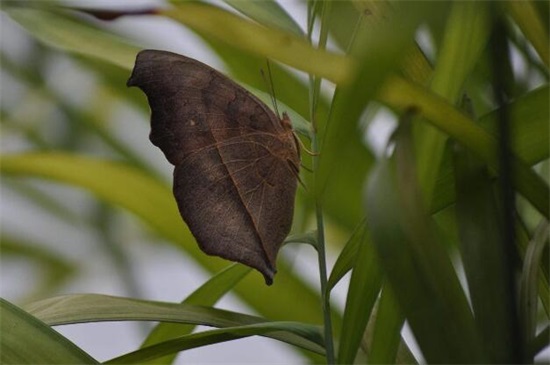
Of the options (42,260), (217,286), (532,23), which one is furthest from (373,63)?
(42,260)

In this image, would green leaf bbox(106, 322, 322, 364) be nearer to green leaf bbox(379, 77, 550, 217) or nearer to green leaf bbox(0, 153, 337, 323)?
green leaf bbox(379, 77, 550, 217)

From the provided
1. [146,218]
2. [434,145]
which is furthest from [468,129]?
[146,218]

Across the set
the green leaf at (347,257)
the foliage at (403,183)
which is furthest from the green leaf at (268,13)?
the green leaf at (347,257)

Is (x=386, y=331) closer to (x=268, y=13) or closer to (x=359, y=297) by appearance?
(x=359, y=297)

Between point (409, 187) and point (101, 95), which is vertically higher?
point (101, 95)

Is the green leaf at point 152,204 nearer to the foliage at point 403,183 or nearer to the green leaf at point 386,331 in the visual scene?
the foliage at point 403,183

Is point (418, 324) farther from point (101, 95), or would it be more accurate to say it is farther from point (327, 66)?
A: point (101, 95)
